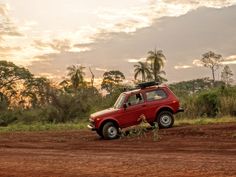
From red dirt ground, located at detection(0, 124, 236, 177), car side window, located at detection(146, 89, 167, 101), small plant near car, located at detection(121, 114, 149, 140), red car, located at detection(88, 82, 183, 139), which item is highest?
car side window, located at detection(146, 89, 167, 101)

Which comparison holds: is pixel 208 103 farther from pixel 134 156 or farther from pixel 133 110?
pixel 134 156

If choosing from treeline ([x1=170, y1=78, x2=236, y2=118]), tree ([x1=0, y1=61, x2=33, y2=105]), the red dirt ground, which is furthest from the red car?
tree ([x1=0, y1=61, x2=33, y2=105])

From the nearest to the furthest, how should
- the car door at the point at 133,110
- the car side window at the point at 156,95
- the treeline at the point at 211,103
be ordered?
the car door at the point at 133,110, the car side window at the point at 156,95, the treeline at the point at 211,103

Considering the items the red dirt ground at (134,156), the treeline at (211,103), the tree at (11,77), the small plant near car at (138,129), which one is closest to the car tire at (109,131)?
the small plant near car at (138,129)

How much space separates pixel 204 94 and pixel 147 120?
43.4ft

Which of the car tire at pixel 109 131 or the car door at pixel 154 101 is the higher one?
the car door at pixel 154 101

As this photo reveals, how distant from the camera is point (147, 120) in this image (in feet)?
68.3

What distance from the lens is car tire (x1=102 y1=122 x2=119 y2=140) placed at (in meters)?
20.0

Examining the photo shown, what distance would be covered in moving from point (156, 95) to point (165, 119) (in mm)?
1137

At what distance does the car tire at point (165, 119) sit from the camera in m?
21.0

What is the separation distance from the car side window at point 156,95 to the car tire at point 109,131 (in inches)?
79.1

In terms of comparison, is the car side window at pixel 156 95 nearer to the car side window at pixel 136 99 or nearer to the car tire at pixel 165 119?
the car side window at pixel 136 99

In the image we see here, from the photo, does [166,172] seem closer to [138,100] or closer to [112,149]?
[112,149]

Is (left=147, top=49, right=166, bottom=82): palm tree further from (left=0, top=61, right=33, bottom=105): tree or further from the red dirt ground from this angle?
the red dirt ground
